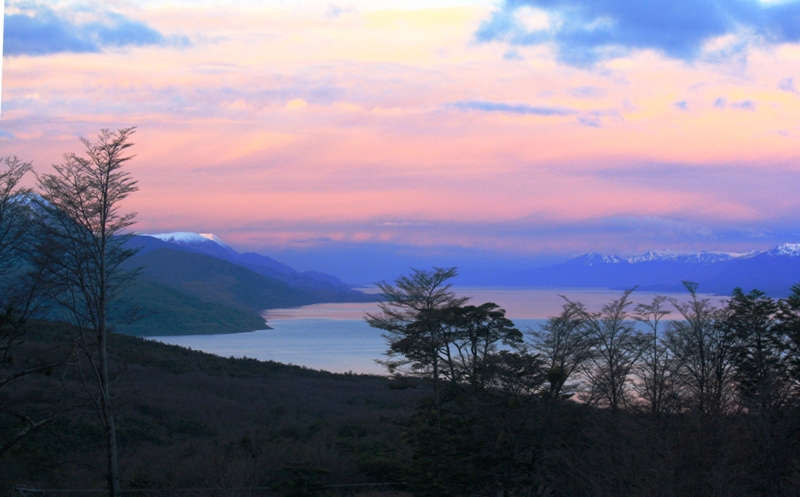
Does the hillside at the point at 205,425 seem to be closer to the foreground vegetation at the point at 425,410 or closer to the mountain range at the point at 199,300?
the foreground vegetation at the point at 425,410

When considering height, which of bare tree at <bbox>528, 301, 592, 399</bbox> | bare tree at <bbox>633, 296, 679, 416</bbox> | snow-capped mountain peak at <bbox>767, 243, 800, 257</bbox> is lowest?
bare tree at <bbox>633, 296, 679, 416</bbox>

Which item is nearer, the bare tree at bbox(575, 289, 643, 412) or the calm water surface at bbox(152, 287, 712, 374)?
the bare tree at bbox(575, 289, 643, 412)

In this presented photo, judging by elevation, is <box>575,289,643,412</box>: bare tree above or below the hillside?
above

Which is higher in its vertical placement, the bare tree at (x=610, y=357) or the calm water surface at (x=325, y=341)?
the bare tree at (x=610, y=357)

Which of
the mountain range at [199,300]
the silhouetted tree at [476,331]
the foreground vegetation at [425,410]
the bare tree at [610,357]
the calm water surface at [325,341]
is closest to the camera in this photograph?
the foreground vegetation at [425,410]

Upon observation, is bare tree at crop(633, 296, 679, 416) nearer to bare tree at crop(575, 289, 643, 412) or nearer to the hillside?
bare tree at crop(575, 289, 643, 412)

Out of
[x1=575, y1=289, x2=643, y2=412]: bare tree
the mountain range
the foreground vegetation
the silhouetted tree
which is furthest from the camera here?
the mountain range

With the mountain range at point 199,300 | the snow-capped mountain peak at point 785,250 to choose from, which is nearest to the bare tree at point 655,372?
the mountain range at point 199,300

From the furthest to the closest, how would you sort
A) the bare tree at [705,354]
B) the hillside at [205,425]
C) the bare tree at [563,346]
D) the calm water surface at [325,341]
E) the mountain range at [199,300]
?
the mountain range at [199,300] < the calm water surface at [325,341] < the bare tree at [705,354] < the bare tree at [563,346] < the hillside at [205,425]

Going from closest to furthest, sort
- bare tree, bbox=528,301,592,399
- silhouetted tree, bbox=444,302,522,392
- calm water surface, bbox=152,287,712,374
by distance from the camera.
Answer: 1. bare tree, bbox=528,301,592,399
2. silhouetted tree, bbox=444,302,522,392
3. calm water surface, bbox=152,287,712,374

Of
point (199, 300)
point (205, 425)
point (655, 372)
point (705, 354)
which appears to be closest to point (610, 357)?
point (655, 372)

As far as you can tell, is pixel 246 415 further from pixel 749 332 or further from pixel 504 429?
pixel 749 332

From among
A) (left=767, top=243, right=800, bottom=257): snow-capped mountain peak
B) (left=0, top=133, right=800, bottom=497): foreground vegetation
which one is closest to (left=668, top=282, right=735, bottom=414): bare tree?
(left=0, top=133, right=800, bottom=497): foreground vegetation

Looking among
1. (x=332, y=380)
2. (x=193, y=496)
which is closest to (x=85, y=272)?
(x=193, y=496)
